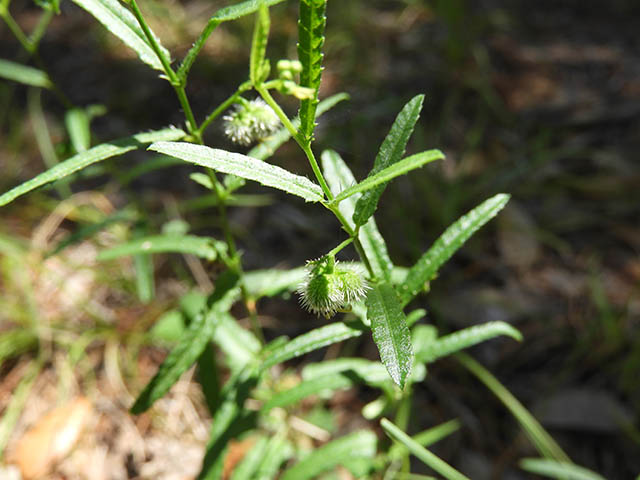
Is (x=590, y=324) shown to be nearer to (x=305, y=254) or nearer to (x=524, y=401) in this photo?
(x=524, y=401)

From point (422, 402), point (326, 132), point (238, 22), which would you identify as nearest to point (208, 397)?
point (422, 402)

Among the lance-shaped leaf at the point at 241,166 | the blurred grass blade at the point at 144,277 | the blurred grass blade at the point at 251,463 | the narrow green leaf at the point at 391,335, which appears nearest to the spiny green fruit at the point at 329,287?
the narrow green leaf at the point at 391,335

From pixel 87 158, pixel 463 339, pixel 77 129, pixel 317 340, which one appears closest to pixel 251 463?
pixel 317 340

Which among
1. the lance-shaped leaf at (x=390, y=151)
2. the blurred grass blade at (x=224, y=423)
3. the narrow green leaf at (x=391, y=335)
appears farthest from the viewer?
the blurred grass blade at (x=224, y=423)

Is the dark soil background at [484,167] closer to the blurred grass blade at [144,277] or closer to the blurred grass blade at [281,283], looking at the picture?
the blurred grass blade at [281,283]

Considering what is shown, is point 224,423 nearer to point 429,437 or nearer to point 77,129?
point 429,437
